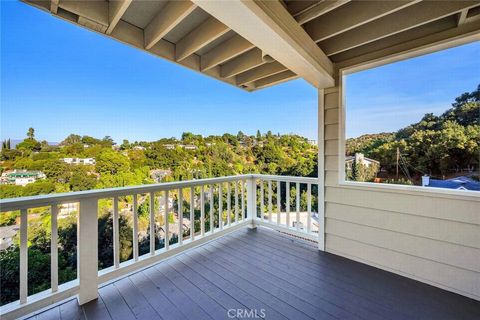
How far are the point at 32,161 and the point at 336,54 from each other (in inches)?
151

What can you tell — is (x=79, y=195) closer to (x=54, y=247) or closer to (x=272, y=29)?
(x=54, y=247)

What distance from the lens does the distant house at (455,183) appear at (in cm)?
187

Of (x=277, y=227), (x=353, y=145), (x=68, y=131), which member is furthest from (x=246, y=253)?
(x=68, y=131)

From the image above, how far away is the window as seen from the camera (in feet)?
6.24

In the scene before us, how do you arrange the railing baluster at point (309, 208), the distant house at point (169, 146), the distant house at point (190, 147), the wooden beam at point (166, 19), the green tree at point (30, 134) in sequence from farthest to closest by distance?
the distant house at point (190, 147) < the distant house at point (169, 146) < the railing baluster at point (309, 208) < the green tree at point (30, 134) < the wooden beam at point (166, 19)

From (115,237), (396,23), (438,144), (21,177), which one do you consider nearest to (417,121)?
(438,144)

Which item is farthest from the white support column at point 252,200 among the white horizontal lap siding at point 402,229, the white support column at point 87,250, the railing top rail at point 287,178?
the white support column at point 87,250

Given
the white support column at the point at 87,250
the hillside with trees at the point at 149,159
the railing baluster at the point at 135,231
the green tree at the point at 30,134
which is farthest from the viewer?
the green tree at the point at 30,134

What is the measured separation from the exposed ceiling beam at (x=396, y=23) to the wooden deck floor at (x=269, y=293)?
2.41 m

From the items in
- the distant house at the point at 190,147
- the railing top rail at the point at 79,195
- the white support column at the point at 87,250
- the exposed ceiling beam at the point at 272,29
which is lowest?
the white support column at the point at 87,250

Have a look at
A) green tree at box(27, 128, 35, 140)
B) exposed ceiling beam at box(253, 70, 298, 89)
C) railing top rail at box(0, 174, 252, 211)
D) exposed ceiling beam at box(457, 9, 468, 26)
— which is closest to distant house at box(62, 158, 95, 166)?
green tree at box(27, 128, 35, 140)

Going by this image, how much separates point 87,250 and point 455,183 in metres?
3.45

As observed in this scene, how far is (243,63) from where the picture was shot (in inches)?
104

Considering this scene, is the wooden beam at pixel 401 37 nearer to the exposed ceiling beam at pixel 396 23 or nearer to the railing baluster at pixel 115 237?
the exposed ceiling beam at pixel 396 23
